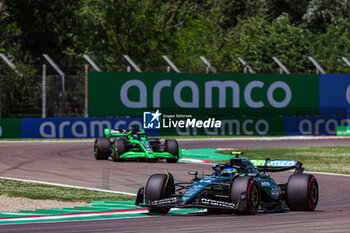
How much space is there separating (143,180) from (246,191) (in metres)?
7.41

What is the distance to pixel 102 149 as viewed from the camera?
25359mm

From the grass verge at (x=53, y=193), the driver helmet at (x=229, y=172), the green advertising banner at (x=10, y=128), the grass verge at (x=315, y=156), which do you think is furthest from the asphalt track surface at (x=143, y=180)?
the grass verge at (x=315, y=156)

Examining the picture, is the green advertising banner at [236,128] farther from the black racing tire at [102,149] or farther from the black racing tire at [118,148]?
the black racing tire at [118,148]

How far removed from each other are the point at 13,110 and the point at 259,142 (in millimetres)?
11815

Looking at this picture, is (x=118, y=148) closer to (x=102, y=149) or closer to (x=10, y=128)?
(x=102, y=149)

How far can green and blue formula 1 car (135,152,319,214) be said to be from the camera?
40.9 ft

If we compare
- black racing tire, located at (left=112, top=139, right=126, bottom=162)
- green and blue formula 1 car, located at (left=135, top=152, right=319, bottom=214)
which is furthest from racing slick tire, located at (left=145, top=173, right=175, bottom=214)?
black racing tire, located at (left=112, top=139, right=126, bottom=162)

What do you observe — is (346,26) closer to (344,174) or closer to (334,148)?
(334,148)

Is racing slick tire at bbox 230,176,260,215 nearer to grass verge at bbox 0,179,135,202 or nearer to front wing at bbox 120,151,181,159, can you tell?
grass verge at bbox 0,179,135,202

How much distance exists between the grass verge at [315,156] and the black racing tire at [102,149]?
17.9 ft

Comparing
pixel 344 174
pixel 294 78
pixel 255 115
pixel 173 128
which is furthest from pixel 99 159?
pixel 294 78

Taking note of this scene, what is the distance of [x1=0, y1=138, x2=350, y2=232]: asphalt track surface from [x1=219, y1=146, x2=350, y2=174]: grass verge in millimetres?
1922

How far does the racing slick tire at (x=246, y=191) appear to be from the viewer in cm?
1245

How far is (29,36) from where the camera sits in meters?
49.0
